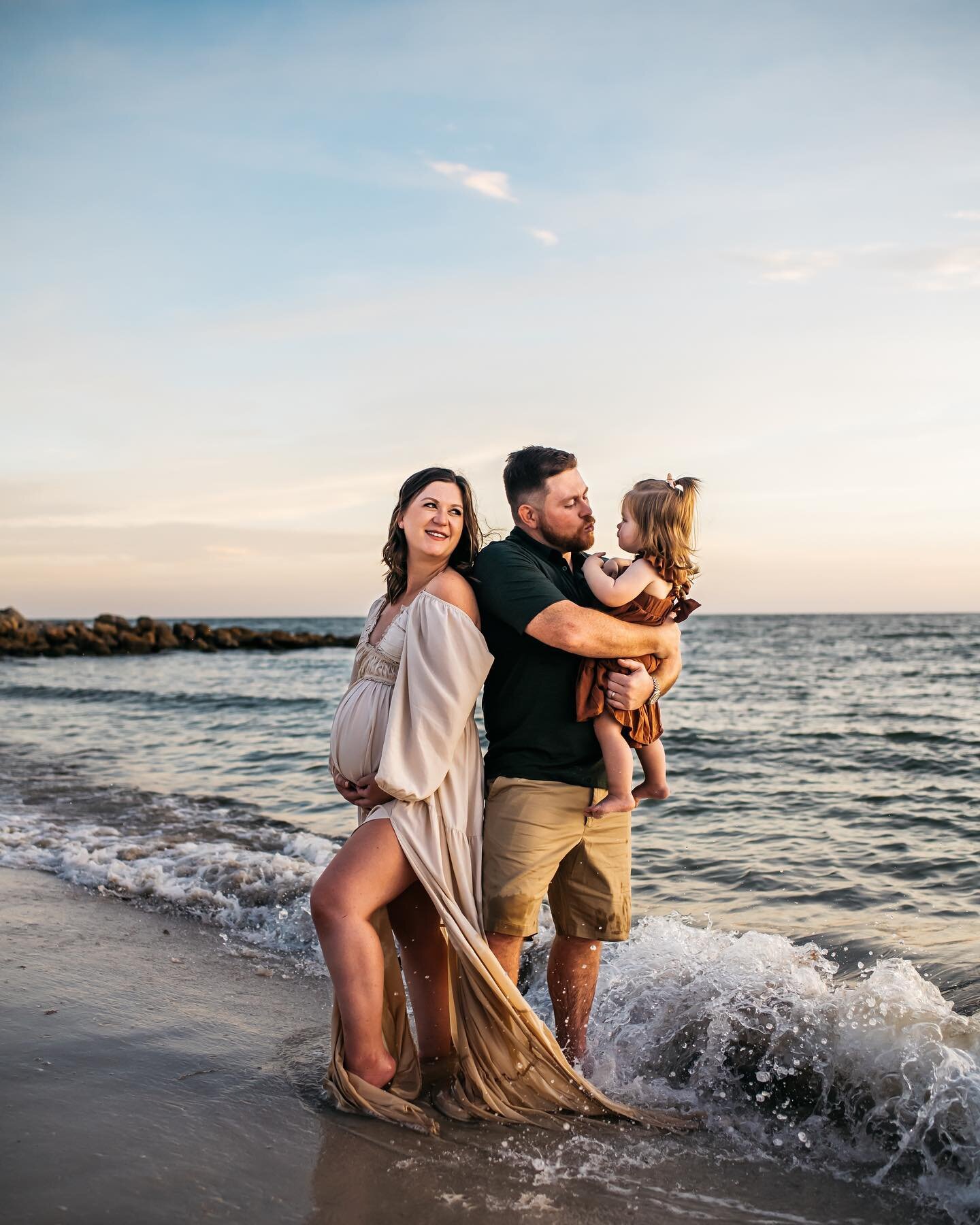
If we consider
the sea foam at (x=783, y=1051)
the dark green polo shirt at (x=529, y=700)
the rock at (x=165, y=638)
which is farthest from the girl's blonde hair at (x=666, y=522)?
the rock at (x=165, y=638)

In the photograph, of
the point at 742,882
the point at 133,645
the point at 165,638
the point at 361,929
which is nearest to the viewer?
the point at 361,929

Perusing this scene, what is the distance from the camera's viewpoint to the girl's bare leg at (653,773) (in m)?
3.76

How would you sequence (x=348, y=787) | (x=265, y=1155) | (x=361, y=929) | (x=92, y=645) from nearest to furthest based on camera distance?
(x=265, y=1155), (x=361, y=929), (x=348, y=787), (x=92, y=645)

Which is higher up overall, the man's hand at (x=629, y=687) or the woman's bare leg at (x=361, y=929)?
the man's hand at (x=629, y=687)

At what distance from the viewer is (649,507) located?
359 cm

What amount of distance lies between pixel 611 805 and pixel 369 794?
2.87 feet

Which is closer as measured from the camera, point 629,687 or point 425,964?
point 629,687

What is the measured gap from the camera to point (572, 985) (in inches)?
146

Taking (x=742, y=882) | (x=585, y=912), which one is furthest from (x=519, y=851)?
(x=742, y=882)

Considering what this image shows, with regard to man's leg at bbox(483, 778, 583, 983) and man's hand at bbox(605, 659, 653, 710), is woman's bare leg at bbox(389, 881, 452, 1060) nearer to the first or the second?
man's leg at bbox(483, 778, 583, 983)

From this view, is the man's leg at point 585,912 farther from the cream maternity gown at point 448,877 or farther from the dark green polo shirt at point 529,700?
the cream maternity gown at point 448,877

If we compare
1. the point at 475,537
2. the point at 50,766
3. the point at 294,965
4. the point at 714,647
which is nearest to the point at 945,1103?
the point at 475,537

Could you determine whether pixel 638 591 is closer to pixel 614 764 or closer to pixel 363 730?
pixel 614 764

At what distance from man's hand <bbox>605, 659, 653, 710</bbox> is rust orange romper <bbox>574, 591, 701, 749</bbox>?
26 millimetres
